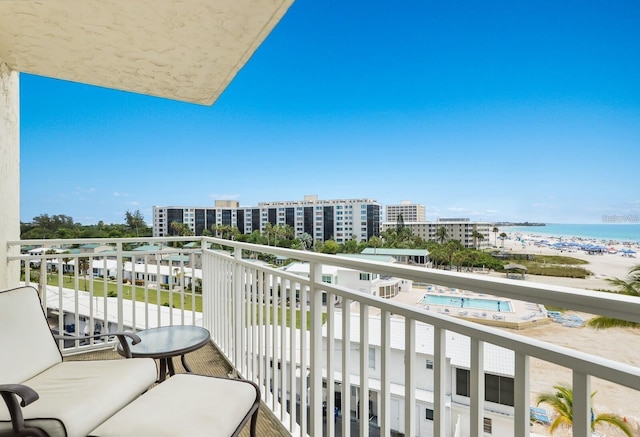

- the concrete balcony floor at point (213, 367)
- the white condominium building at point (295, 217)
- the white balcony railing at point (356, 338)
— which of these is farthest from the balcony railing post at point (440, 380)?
the white condominium building at point (295, 217)

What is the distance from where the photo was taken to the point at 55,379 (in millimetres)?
1816

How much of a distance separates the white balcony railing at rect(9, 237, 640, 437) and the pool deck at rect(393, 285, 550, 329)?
4 centimetres

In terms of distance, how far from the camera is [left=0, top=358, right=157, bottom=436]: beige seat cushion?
140cm

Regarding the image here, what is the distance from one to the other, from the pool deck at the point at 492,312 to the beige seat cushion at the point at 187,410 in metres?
0.98

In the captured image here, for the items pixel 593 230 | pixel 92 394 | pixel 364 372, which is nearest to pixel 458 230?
pixel 593 230

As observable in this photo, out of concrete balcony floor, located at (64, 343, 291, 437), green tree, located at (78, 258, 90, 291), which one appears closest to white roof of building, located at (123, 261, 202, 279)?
green tree, located at (78, 258, 90, 291)

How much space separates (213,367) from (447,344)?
2.59 metres

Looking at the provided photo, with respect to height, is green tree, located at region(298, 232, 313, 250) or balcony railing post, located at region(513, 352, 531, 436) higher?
green tree, located at region(298, 232, 313, 250)

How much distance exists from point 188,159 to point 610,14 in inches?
809

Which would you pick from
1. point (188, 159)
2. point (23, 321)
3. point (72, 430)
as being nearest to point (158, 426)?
point (72, 430)

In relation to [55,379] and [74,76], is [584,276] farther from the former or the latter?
[74,76]

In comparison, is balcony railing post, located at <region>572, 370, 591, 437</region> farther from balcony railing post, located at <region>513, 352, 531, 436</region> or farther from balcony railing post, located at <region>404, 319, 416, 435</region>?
balcony railing post, located at <region>404, 319, 416, 435</region>

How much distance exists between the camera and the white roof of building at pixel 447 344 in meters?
0.91

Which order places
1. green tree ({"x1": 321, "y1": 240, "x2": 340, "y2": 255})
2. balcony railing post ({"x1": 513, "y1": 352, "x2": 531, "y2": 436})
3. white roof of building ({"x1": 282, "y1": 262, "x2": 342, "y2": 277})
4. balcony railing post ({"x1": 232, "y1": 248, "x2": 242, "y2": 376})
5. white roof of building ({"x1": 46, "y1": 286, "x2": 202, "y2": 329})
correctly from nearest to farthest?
balcony railing post ({"x1": 513, "y1": 352, "x2": 531, "y2": 436}) < white roof of building ({"x1": 282, "y1": 262, "x2": 342, "y2": 277}) < green tree ({"x1": 321, "y1": 240, "x2": 340, "y2": 255}) < balcony railing post ({"x1": 232, "y1": 248, "x2": 242, "y2": 376}) < white roof of building ({"x1": 46, "y1": 286, "x2": 202, "y2": 329})
